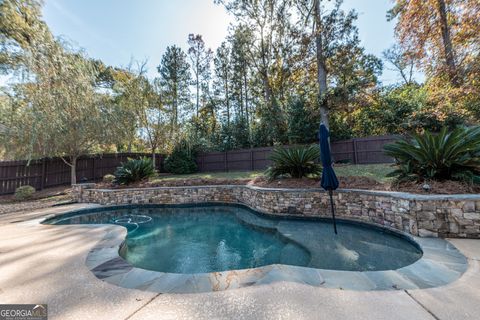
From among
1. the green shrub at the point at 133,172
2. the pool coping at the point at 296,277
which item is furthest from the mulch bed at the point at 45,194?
the pool coping at the point at 296,277

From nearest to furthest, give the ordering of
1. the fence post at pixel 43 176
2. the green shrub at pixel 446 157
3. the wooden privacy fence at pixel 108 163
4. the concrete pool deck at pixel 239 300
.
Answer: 1. the concrete pool deck at pixel 239 300
2. the green shrub at pixel 446 157
3. the wooden privacy fence at pixel 108 163
4. the fence post at pixel 43 176

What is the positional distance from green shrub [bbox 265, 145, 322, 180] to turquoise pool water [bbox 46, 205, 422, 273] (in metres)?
1.71

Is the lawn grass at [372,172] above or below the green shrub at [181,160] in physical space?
below

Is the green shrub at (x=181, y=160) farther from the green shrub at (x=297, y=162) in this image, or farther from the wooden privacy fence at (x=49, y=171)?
the green shrub at (x=297, y=162)

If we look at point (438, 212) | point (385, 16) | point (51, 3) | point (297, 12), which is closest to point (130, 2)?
point (51, 3)

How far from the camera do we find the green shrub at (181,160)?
1513cm

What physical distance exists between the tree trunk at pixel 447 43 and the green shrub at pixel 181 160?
44.9ft

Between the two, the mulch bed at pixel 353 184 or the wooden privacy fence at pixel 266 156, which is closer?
the mulch bed at pixel 353 184

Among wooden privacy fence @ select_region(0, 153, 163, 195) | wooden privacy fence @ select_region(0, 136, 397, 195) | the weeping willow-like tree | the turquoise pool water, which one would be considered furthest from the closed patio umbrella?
wooden privacy fence @ select_region(0, 153, 163, 195)

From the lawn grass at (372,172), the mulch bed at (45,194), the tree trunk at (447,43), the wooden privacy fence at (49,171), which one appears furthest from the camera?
the wooden privacy fence at (49,171)

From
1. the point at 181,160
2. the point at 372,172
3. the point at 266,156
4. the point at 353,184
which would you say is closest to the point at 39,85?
the point at 181,160

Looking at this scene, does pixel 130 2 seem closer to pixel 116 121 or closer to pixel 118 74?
pixel 116 121

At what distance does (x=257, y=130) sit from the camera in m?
15.5

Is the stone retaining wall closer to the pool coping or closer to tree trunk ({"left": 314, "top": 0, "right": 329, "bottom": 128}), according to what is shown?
the pool coping
